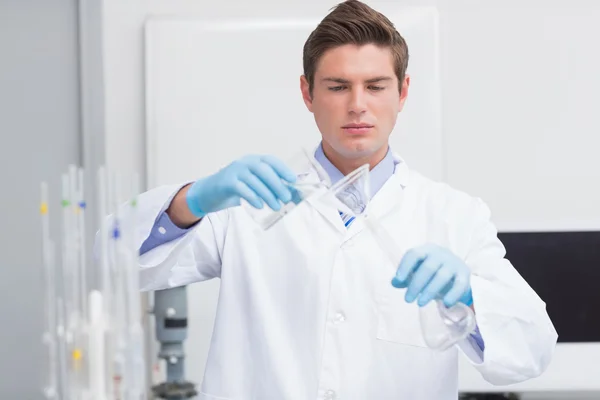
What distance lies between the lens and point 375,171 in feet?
5.34

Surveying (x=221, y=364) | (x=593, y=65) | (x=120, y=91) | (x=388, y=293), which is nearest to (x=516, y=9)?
(x=593, y=65)

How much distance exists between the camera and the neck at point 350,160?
5.20 feet

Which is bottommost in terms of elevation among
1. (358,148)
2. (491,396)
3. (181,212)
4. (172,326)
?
(491,396)

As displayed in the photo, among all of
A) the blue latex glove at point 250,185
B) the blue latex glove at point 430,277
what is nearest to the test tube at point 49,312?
the blue latex glove at point 250,185

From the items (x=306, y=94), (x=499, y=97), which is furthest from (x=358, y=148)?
(x=499, y=97)

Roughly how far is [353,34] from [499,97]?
122 centimetres

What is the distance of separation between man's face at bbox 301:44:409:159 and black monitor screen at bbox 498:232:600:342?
3.10 ft

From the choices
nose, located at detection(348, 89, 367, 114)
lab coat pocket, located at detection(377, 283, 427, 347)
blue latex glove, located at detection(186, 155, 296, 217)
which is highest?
nose, located at detection(348, 89, 367, 114)

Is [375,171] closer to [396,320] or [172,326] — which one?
[396,320]

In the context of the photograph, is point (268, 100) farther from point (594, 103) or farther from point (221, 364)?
point (221, 364)

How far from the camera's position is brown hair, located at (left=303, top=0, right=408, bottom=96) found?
1.56 metres

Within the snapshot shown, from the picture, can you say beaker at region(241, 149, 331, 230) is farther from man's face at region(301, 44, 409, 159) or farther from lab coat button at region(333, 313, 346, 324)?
lab coat button at region(333, 313, 346, 324)

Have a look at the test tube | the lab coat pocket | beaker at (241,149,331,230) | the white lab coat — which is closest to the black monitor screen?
the white lab coat

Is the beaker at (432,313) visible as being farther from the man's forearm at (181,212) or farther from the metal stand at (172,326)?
the metal stand at (172,326)
